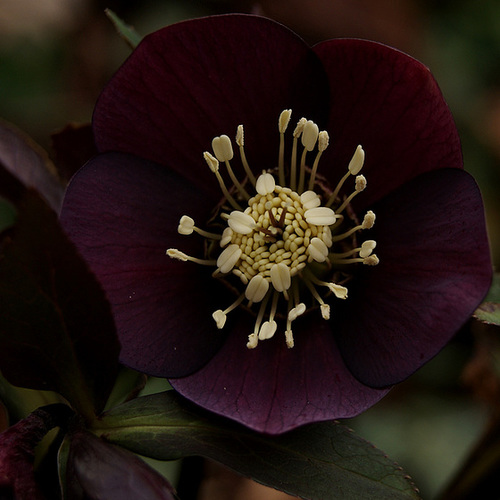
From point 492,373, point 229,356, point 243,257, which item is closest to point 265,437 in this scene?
point 229,356

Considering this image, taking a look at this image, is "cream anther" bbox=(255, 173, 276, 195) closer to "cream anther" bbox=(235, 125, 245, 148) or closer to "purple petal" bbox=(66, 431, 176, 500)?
"cream anther" bbox=(235, 125, 245, 148)

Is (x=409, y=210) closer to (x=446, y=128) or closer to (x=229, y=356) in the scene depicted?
(x=446, y=128)

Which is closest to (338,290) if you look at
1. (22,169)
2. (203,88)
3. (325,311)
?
(325,311)

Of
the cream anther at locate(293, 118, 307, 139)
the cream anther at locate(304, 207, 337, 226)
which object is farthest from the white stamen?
the cream anther at locate(293, 118, 307, 139)

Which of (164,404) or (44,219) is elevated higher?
(44,219)

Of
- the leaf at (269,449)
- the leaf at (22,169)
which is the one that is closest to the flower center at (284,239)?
the leaf at (269,449)

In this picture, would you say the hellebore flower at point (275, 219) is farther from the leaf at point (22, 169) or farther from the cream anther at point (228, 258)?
the leaf at point (22, 169)
